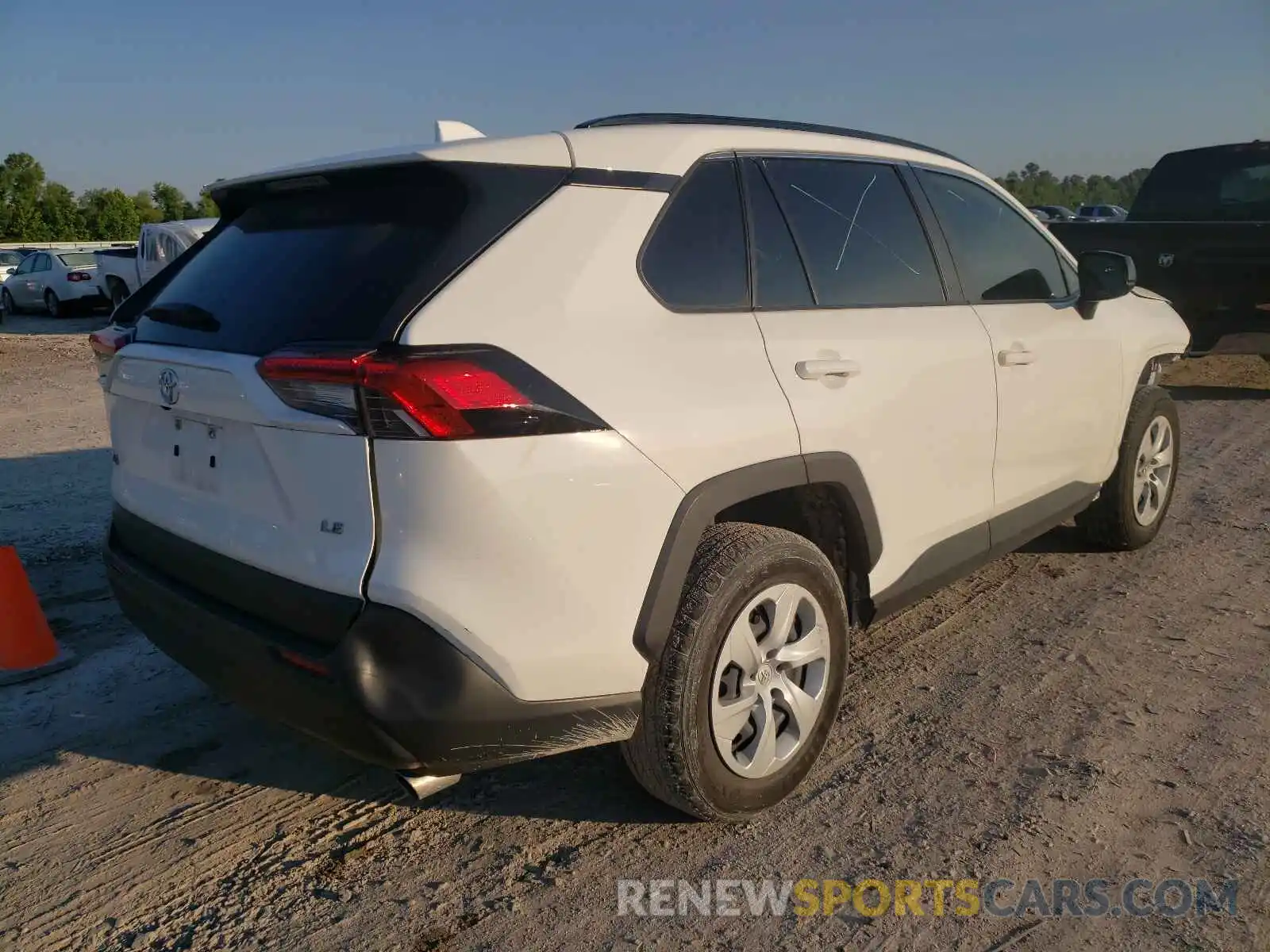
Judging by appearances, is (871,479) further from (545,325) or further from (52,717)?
(52,717)

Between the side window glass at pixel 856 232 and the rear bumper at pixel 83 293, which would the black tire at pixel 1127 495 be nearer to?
the side window glass at pixel 856 232

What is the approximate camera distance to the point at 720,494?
2518mm

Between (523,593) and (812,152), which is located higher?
(812,152)

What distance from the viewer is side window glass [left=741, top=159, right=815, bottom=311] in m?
2.84

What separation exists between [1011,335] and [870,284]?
0.80 meters

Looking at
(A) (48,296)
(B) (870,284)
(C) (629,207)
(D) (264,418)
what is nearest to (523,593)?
(D) (264,418)

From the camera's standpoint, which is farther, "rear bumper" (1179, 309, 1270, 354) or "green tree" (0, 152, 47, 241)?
"green tree" (0, 152, 47, 241)

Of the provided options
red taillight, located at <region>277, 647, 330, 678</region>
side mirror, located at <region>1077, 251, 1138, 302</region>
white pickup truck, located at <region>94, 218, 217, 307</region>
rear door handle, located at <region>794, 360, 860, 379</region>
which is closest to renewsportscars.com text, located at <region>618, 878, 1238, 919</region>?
red taillight, located at <region>277, 647, 330, 678</region>

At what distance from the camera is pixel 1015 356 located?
12.0 feet

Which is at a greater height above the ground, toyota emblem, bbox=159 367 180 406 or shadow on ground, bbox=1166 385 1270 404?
toyota emblem, bbox=159 367 180 406

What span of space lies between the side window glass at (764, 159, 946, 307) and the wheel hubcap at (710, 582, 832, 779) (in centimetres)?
93

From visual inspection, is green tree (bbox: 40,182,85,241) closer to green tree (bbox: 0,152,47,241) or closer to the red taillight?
green tree (bbox: 0,152,47,241)

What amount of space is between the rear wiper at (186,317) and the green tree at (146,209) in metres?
54.8

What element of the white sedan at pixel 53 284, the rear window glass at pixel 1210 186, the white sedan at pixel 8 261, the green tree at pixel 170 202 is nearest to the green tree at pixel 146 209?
the green tree at pixel 170 202
